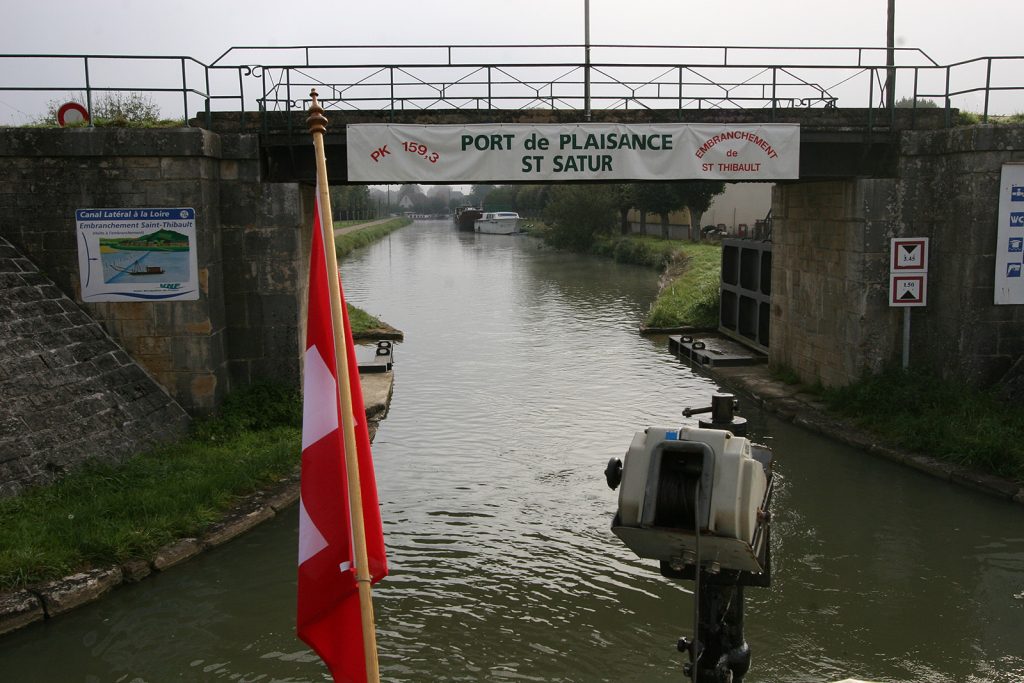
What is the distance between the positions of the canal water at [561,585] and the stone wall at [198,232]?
2403 mm

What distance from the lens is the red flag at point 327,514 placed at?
4.09 metres

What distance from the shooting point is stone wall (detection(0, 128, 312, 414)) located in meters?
12.2

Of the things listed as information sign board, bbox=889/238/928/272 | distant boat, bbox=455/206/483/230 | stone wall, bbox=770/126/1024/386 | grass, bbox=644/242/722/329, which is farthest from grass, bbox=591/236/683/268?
distant boat, bbox=455/206/483/230

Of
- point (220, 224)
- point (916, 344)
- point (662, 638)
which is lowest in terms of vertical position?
point (662, 638)

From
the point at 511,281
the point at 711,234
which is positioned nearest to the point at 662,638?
the point at 511,281

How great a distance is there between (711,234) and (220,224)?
37.8 meters

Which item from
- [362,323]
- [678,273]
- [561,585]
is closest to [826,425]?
[561,585]

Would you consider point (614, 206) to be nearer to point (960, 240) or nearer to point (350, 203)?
point (960, 240)

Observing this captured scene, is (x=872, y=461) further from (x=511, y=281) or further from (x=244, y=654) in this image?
(x=511, y=281)

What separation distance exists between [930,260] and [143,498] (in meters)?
11.0

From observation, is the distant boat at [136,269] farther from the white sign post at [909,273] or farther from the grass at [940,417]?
the white sign post at [909,273]

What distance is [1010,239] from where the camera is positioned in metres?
13.2

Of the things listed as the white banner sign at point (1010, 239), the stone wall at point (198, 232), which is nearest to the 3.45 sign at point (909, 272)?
the white banner sign at point (1010, 239)

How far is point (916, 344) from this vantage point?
14.1 metres
